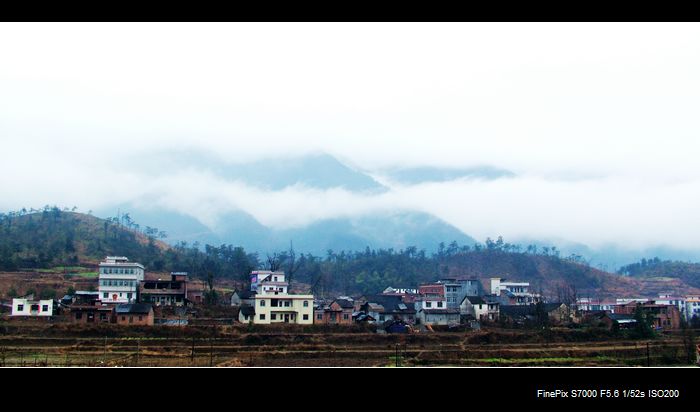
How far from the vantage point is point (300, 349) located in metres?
17.2

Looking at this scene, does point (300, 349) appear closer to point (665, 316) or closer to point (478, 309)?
point (478, 309)

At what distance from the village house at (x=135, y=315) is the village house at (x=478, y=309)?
40.6 feet

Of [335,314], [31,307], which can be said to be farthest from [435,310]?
[31,307]

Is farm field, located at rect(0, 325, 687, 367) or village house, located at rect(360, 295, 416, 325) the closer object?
farm field, located at rect(0, 325, 687, 367)

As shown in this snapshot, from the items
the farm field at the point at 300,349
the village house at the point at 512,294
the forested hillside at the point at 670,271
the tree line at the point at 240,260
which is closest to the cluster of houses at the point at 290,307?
the farm field at the point at 300,349

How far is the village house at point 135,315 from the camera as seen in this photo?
2016 cm

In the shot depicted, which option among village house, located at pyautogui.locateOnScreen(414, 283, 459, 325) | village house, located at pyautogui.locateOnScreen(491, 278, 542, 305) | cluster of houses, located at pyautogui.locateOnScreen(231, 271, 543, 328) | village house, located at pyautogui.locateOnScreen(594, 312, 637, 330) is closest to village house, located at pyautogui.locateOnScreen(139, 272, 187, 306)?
cluster of houses, located at pyautogui.locateOnScreen(231, 271, 543, 328)

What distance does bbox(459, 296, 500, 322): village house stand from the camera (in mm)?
25594

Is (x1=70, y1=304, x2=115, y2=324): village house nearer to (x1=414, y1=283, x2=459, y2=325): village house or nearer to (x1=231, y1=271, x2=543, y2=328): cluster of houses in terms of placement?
(x1=231, y1=271, x2=543, y2=328): cluster of houses

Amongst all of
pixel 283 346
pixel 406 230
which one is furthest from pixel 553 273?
pixel 406 230

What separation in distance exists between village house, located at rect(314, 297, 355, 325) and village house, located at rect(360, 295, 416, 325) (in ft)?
4.34

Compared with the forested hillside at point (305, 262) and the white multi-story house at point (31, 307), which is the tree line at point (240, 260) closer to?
the forested hillside at point (305, 262)

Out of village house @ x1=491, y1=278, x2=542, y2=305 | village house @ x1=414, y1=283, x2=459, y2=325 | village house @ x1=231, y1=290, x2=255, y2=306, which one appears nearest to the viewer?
village house @ x1=414, y1=283, x2=459, y2=325
